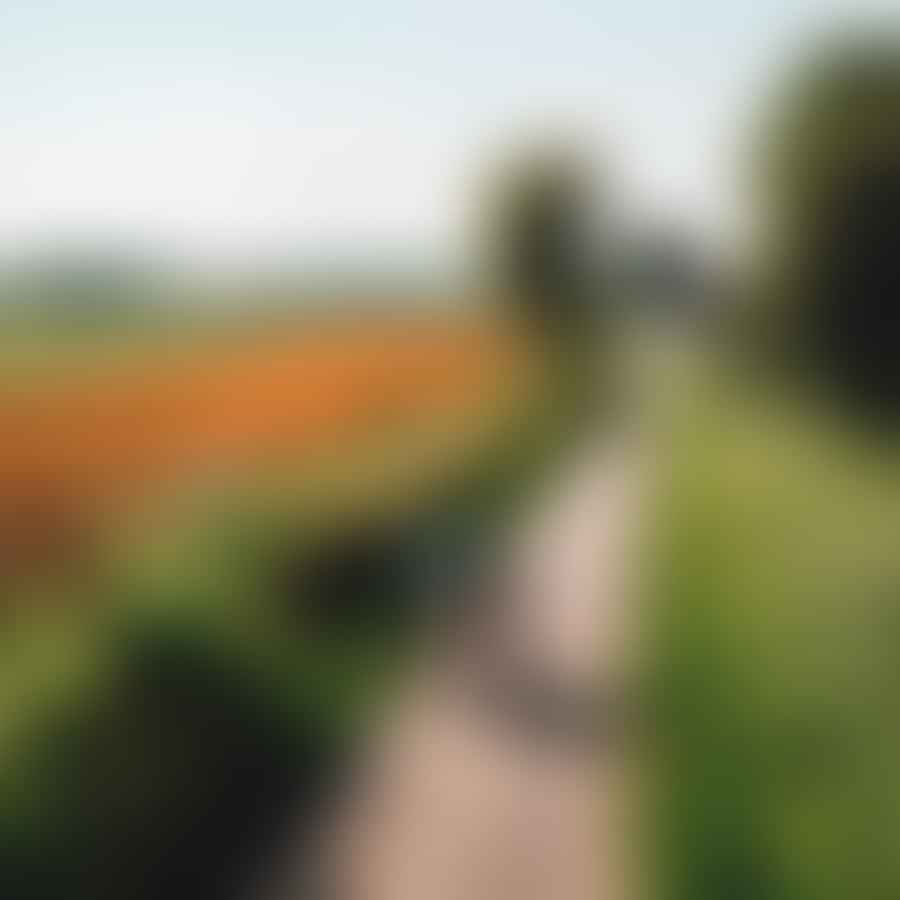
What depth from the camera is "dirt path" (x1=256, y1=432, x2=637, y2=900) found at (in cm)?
92

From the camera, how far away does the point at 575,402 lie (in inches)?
34.1

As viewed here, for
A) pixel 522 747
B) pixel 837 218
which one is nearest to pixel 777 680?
pixel 522 747

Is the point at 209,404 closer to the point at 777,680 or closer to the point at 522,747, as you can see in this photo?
the point at 522,747

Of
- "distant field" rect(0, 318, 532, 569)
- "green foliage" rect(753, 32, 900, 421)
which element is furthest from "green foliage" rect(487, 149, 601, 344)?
"green foliage" rect(753, 32, 900, 421)

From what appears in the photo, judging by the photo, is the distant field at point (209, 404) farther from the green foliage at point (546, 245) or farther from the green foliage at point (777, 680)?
the green foliage at point (777, 680)

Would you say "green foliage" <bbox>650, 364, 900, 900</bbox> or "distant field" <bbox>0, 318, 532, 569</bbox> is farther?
"green foliage" <bbox>650, 364, 900, 900</bbox>

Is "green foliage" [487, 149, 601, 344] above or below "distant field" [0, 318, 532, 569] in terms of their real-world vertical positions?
above

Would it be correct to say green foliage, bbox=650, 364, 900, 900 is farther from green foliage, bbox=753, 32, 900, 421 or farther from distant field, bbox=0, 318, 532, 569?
distant field, bbox=0, 318, 532, 569

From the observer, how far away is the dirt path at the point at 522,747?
36.2 inches

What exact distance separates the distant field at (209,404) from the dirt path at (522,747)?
0.15 meters

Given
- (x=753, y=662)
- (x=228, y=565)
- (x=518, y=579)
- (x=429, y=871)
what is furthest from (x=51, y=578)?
(x=753, y=662)

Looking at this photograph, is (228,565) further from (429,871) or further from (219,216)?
(429,871)

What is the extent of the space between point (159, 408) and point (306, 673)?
27 centimetres

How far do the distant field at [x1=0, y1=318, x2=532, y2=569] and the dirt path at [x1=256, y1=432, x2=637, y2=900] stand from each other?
15 centimetres
